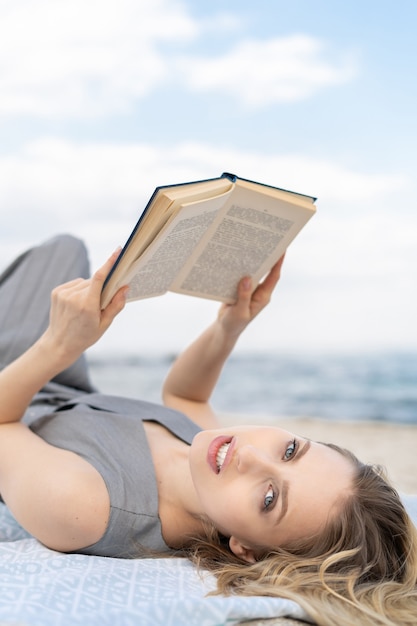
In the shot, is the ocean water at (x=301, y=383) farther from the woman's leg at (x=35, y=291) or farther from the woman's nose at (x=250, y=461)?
the woman's nose at (x=250, y=461)

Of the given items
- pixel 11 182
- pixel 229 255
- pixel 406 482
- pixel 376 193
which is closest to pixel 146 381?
pixel 11 182

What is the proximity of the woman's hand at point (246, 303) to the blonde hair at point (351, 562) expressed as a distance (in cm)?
68

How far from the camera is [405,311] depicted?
10.0 metres

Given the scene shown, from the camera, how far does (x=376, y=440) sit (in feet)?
13.9

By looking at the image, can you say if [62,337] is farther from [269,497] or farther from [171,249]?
[269,497]

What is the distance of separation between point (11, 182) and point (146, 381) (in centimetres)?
338

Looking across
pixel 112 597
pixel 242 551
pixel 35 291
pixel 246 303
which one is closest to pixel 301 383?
pixel 35 291

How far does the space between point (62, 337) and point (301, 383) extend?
8.06 m

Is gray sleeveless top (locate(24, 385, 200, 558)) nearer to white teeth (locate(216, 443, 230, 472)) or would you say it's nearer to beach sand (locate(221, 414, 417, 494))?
white teeth (locate(216, 443, 230, 472))

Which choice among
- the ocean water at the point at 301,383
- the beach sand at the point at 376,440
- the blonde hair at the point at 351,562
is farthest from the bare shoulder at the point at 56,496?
the ocean water at the point at 301,383

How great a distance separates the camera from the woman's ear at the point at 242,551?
177 centimetres

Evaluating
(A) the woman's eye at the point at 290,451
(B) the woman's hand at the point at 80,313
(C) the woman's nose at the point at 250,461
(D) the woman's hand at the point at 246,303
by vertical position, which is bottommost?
(C) the woman's nose at the point at 250,461

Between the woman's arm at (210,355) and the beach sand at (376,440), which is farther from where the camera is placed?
the beach sand at (376,440)

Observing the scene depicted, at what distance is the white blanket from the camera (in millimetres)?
1355
